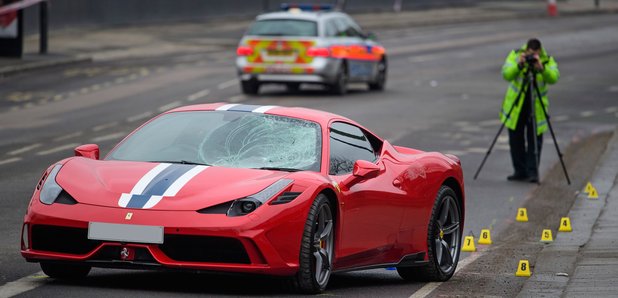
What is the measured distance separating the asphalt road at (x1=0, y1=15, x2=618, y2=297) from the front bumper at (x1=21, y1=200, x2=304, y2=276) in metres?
0.32

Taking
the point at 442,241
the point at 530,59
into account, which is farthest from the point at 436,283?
the point at 530,59

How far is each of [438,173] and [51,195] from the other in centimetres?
301

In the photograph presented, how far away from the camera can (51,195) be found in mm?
8875

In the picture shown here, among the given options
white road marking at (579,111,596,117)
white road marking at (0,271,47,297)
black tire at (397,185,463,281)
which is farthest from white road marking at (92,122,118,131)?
white road marking at (0,271,47,297)

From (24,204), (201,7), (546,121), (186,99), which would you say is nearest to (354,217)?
(24,204)

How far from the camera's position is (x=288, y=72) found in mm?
28312

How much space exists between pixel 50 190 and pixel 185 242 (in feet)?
2.94

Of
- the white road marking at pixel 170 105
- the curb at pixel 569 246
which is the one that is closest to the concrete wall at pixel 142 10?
the white road marking at pixel 170 105

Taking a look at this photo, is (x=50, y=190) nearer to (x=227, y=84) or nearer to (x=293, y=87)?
(x=227, y=84)

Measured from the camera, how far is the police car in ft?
93.0

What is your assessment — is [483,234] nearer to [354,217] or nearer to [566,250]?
[566,250]

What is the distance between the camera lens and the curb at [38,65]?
31.2 metres

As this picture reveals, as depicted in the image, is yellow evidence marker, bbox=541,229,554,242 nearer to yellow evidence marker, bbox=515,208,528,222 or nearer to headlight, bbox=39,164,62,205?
yellow evidence marker, bbox=515,208,528,222

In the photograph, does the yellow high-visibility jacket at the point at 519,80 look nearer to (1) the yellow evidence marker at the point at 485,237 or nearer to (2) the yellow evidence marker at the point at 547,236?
(2) the yellow evidence marker at the point at 547,236
